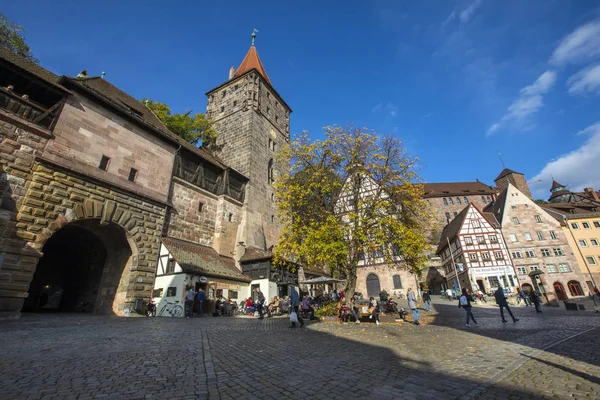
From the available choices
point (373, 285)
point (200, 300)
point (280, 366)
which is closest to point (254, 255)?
point (200, 300)

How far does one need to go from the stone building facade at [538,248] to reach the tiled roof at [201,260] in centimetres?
3220

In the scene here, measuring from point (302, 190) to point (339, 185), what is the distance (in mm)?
2047

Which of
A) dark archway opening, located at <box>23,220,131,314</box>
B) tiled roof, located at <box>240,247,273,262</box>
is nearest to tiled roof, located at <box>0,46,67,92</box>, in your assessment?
dark archway opening, located at <box>23,220,131,314</box>

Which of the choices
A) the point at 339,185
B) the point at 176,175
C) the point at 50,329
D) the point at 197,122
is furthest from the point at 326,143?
the point at 197,122

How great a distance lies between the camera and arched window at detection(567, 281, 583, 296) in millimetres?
32031

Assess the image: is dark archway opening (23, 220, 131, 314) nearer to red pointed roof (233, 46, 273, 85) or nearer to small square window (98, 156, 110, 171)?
small square window (98, 156, 110, 171)

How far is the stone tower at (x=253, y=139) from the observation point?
24766 mm

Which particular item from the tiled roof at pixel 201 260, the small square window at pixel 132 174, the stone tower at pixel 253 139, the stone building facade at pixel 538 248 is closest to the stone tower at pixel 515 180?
the stone building facade at pixel 538 248

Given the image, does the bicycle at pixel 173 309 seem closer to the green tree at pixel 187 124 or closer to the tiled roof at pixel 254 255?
the tiled roof at pixel 254 255

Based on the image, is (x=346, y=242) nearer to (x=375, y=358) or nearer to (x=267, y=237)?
(x=375, y=358)

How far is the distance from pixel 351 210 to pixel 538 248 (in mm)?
32136

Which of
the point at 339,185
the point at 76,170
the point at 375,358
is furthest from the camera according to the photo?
the point at 339,185

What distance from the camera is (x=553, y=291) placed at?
106 ft

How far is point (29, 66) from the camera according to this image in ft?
44.4
